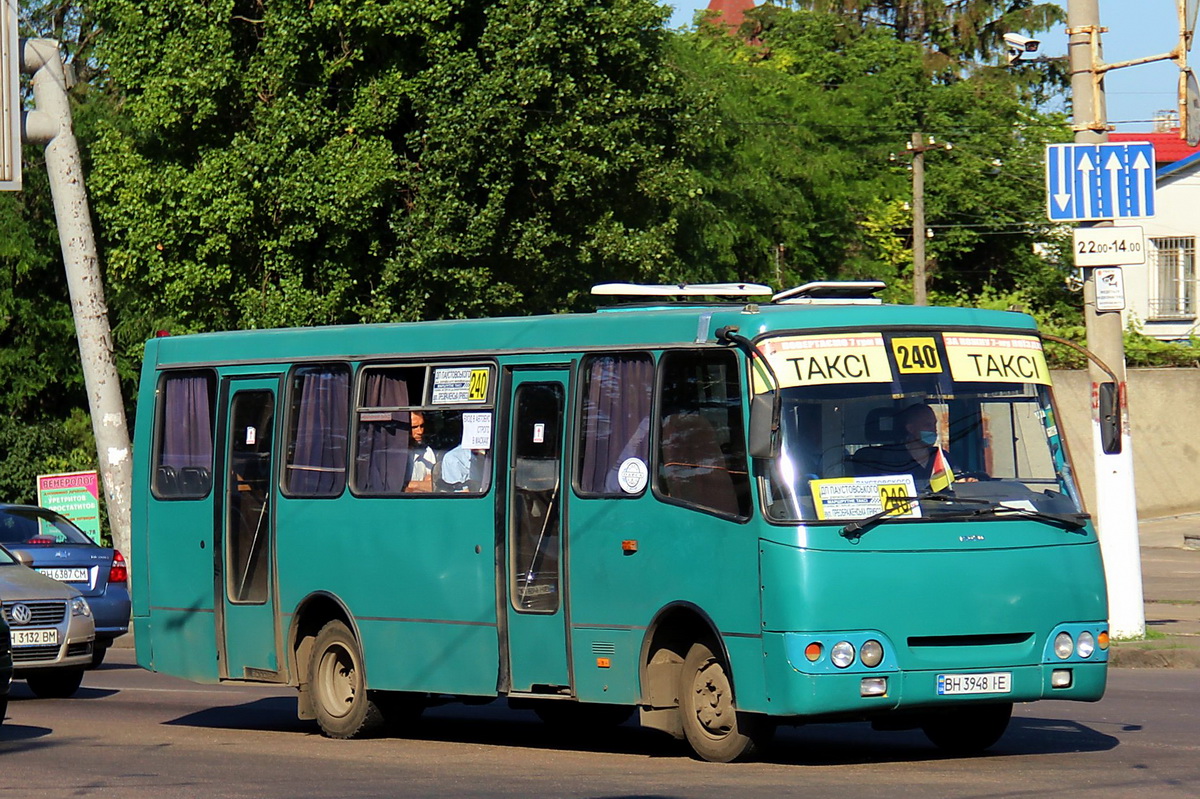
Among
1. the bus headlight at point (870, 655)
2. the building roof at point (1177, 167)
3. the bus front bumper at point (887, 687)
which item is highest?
the building roof at point (1177, 167)

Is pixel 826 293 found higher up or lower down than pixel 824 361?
higher up

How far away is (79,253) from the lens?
2175 centimetres

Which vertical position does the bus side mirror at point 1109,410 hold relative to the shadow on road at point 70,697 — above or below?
above

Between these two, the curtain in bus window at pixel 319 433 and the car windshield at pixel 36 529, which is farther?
the car windshield at pixel 36 529

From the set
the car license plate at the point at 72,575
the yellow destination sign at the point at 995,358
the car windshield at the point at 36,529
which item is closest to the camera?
the yellow destination sign at the point at 995,358

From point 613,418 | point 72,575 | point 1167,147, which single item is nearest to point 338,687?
point 613,418

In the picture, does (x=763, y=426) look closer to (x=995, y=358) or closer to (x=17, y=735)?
(x=995, y=358)

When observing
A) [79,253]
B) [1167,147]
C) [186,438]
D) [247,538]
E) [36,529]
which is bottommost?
[36,529]

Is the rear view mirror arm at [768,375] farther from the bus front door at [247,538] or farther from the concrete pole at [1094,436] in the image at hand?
the concrete pole at [1094,436]

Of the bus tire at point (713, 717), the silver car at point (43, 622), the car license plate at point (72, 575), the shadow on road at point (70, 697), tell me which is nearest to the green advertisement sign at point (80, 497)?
the car license plate at point (72, 575)

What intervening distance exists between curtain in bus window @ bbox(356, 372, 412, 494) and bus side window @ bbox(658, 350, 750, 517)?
2.35 m

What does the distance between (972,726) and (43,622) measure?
8.45 m

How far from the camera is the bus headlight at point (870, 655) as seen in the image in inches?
384

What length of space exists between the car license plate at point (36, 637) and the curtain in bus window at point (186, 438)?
240cm
